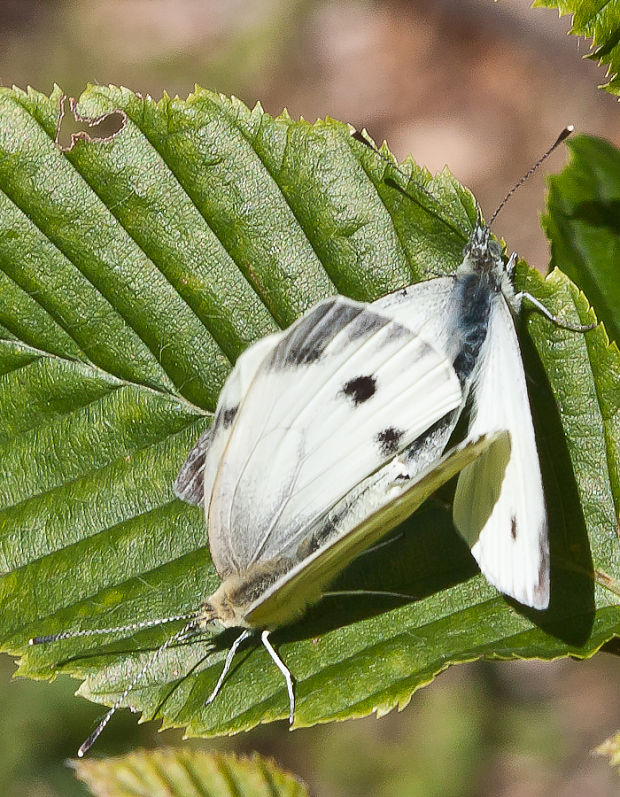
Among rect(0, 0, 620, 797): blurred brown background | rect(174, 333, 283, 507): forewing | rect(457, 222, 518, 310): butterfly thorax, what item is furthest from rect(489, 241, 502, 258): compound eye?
rect(0, 0, 620, 797): blurred brown background

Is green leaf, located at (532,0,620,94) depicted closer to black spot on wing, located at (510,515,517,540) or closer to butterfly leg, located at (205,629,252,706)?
black spot on wing, located at (510,515,517,540)

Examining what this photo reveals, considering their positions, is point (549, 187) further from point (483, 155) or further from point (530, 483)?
point (483, 155)

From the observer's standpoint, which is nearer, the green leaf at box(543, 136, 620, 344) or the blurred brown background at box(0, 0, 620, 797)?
the green leaf at box(543, 136, 620, 344)

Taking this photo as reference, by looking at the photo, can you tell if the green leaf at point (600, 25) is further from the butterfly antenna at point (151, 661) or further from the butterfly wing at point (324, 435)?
the butterfly antenna at point (151, 661)

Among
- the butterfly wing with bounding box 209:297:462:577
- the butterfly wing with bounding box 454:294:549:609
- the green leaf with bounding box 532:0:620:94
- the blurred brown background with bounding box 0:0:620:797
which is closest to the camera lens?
the green leaf with bounding box 532:0:620:94

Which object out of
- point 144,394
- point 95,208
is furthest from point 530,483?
point 95,208

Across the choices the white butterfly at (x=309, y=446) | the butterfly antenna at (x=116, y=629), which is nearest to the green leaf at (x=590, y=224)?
the white butterfly at (x=309, y=446)

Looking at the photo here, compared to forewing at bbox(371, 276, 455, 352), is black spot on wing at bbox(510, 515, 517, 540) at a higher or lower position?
lower
